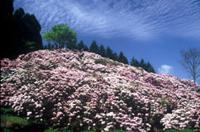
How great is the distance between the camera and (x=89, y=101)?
20219 millimetres

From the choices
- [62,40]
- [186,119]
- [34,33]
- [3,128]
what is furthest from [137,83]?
[62,40]

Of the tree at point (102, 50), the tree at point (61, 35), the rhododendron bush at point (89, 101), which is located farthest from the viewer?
the tree at point (61, 35)

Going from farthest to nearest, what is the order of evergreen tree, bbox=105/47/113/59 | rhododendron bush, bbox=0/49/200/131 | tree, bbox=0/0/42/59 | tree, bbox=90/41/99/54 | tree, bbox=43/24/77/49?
tree, bbox=43/24/77/49, tree, bbox=90/41/99/54, evergreen tree, bbox=105/47/113/59, tree, bbox=0/0/42/59, rhododendron bush, bbox=0/49/200/131

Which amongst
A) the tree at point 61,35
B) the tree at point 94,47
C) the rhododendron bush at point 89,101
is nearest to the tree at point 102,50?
the tree at point 94,47

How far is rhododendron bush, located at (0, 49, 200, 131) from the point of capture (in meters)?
18.8

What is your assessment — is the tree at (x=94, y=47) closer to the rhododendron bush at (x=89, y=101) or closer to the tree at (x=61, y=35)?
the tree at (x=61, y=35)

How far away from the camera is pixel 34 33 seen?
52.1m

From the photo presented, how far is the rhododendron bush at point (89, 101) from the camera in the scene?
1878 centimetres

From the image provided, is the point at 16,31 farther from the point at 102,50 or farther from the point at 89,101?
the point at 102,50

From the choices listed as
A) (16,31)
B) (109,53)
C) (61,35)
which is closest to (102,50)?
(109,53)

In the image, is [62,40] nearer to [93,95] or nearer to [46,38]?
[46,38]

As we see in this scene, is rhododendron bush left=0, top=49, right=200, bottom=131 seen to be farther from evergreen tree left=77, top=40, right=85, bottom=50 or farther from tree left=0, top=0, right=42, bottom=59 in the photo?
evergreen tree left=77, top=40, right=85, bottom=50

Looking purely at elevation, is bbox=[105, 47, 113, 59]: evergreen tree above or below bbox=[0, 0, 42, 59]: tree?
above

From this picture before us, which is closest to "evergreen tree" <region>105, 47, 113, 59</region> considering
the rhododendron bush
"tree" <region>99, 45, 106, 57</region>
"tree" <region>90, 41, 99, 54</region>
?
"tree" <region>99, 45, 106, 57</region>
